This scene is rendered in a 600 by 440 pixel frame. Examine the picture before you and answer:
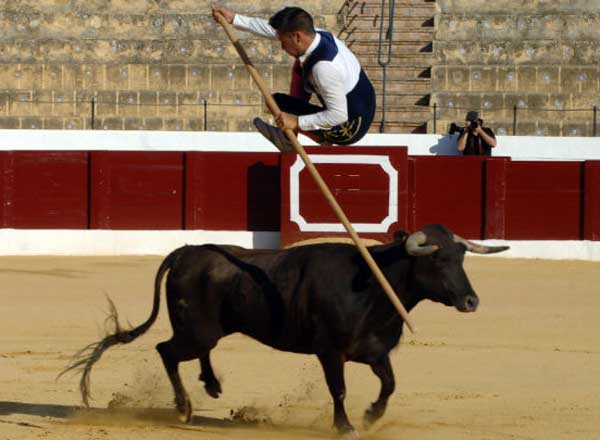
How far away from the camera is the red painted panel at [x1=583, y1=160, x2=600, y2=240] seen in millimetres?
15344

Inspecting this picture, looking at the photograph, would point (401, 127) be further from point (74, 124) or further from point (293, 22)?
point (293, 22)

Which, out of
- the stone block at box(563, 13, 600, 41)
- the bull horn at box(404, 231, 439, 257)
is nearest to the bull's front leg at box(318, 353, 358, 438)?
the bull horn at box(404, 231, 439, 257)

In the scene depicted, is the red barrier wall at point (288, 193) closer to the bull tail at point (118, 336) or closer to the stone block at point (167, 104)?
the stone block at point (167, 104)

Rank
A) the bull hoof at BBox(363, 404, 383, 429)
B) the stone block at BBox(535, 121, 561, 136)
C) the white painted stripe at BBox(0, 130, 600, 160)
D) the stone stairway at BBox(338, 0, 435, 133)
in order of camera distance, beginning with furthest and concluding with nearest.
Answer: the stone stairway at BBox(338, 0, 435, 133), the stone block at BBox(535, 121, 561, 136), the white painted stripe at BBox(0, 130, 600, 160), the bull hoof at BBox(363, 404, 383, 429)

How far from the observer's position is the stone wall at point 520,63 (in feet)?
→ 56.8

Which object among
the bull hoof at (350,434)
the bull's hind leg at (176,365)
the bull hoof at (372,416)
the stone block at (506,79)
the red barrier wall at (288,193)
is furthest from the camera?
the stone block at (506,79)

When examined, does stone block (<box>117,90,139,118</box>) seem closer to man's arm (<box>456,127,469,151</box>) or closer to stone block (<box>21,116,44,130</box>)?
stone block (<box>21,116,44,130</box>)

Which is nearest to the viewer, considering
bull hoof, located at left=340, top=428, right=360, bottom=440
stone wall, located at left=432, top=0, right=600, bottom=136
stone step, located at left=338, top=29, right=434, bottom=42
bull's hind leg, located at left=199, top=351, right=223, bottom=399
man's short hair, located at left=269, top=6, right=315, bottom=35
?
man's short hair, located at left=269, top=6, right=315, bottom=35

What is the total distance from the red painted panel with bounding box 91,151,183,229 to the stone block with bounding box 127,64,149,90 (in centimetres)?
266

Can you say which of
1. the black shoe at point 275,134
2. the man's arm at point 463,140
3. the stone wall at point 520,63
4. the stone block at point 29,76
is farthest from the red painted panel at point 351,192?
the black shoe at point 275,134

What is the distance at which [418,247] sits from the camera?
6000mm

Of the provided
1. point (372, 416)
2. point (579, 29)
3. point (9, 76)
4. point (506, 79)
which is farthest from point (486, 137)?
point (372, 416)

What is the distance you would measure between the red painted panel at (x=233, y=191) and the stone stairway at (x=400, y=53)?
2.19 metres

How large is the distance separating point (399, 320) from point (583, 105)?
39.2ft
